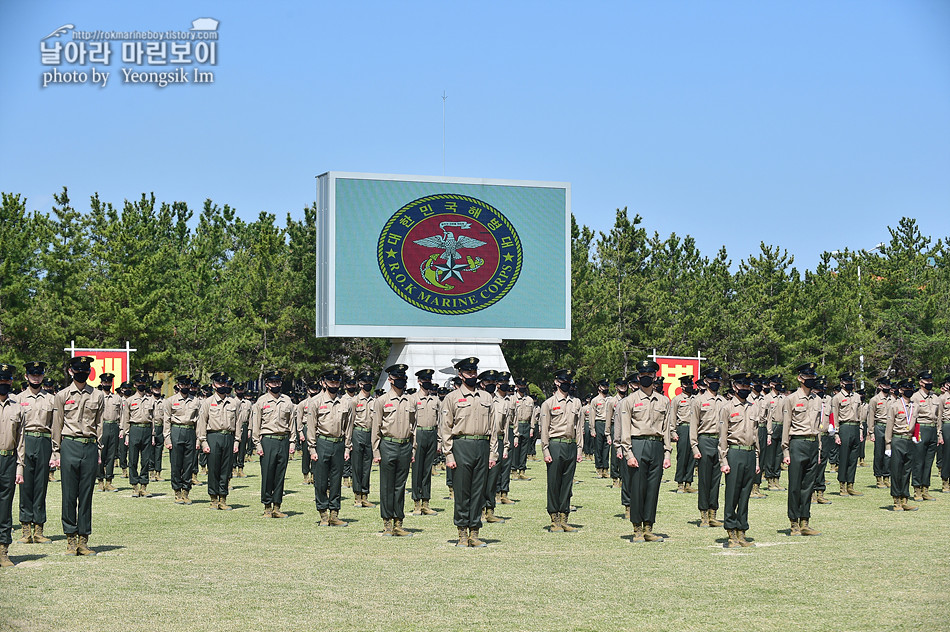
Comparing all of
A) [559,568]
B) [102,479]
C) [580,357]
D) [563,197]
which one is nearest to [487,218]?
[563,197]

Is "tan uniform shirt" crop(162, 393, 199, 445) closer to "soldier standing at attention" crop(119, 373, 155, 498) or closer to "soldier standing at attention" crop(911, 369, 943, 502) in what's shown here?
"soldier standing at attention" crop(119, 373, 155, 498)

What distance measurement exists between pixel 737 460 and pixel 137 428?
→ 12468 mm

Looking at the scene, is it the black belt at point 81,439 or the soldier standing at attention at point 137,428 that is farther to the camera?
the soldier standing at attention at point 137,428

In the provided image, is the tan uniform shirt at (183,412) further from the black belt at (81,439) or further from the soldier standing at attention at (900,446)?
the soldier standing at attention at (900,446)

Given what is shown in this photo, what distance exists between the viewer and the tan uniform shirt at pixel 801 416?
14250mm

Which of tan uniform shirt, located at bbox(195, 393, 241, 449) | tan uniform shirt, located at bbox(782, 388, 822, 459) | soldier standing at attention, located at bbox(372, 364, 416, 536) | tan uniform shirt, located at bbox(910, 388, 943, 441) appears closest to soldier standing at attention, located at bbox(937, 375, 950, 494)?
tan uniform shirt, located at bbox(910, 388, 943, 441)

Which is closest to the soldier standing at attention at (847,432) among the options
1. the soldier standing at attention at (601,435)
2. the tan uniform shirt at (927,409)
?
the tan uniform shirt at (927,409)

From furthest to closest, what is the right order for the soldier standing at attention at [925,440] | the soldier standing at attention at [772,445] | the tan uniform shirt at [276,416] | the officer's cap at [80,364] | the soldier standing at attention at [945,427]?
the soldier standing at attention at [772,445], the soldier standing at attention at [945,427], the soldier standing at attention at [925,440], the tan uniform shirt at [276,416], the officer's cap at [80,364]

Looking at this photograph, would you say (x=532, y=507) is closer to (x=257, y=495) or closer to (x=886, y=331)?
(x=257, y=495)

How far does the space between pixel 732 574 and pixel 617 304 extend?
145 feet

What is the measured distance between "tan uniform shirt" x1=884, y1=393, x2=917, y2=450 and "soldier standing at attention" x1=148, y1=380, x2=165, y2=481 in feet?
43.7

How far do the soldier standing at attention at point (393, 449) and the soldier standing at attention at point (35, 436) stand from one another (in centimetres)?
416

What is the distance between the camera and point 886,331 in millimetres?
51750

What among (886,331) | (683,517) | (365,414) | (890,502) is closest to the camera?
(683,517)
